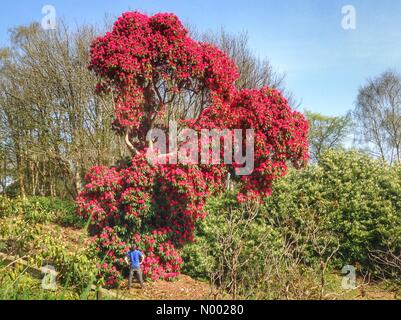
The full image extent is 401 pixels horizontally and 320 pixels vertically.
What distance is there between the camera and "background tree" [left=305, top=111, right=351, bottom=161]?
3494 cm

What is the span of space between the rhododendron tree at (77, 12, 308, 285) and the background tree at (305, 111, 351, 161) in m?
25.0

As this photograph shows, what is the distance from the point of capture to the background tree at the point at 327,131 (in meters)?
34.9

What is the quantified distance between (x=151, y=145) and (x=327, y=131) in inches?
1086

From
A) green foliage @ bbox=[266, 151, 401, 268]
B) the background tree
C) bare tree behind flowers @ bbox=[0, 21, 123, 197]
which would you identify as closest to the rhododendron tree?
green foliage @ bbox=[266, 151, 401, 268]

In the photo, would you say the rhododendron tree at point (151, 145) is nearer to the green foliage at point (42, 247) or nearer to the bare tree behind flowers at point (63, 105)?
the green foliage at point (42, 247)

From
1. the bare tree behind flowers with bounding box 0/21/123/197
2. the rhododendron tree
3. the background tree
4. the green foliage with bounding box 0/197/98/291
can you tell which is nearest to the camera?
the green foliage with bounding box 0/197/98/291

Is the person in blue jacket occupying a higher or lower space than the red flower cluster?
lower

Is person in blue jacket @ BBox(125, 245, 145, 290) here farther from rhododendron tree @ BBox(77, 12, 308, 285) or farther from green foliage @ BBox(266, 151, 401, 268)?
green foliage @ BBox(266, 151, 401, 268)

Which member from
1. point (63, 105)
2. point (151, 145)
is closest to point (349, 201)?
point (151, 145)

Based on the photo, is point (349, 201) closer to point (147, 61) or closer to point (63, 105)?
point (147, 61)

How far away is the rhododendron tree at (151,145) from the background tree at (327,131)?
25013 millimetres

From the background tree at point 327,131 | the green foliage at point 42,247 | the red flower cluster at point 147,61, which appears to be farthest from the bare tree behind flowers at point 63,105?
the background tree at point 327,131

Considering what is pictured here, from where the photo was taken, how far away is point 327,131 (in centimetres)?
3534
